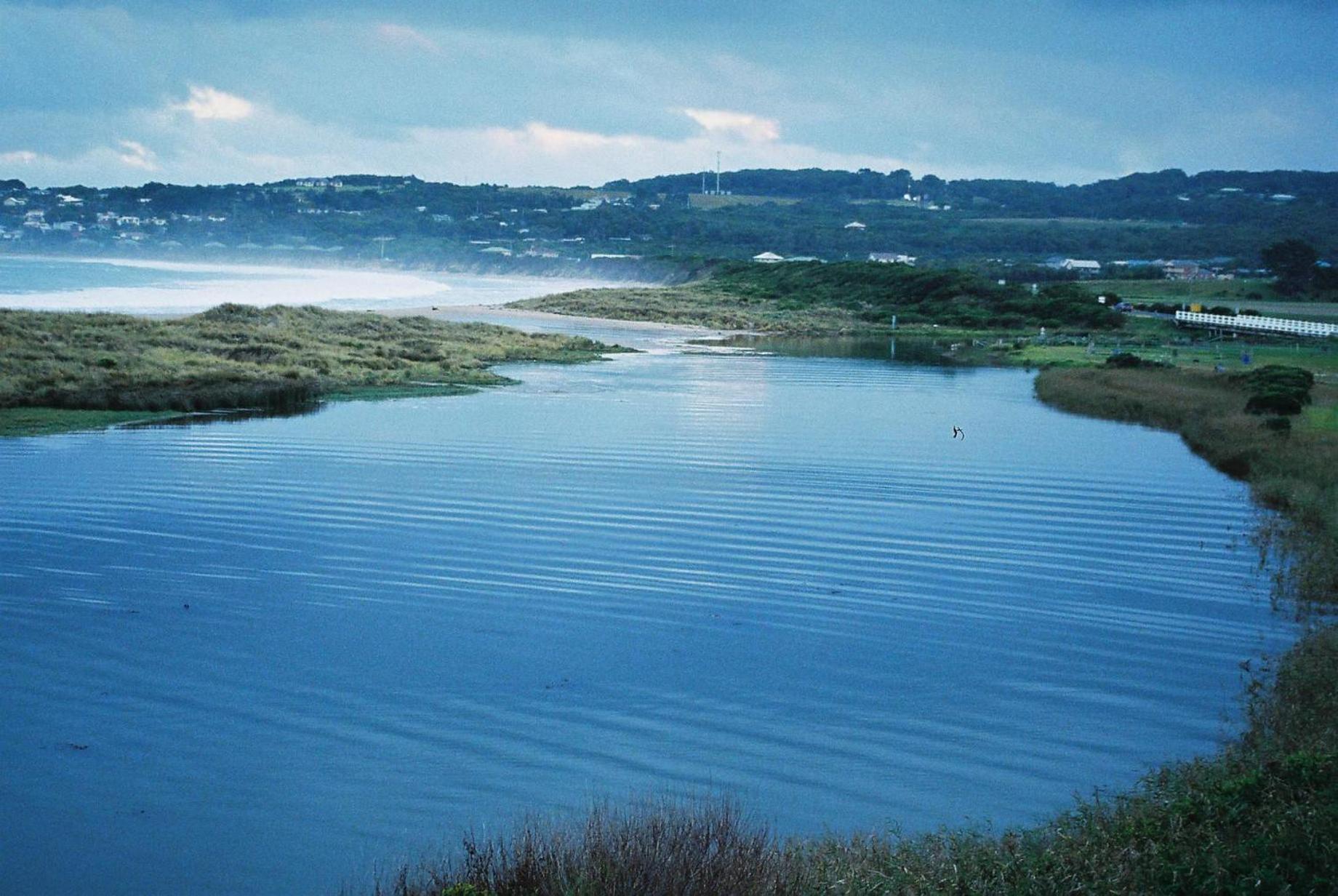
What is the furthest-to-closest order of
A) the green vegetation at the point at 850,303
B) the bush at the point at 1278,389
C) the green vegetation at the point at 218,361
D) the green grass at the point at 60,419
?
the green vegetation at the point at 850,303 → the green vegetation at the point at 218,361 → the bush at the point at 1278,389 → the green grass at the point at 60,419

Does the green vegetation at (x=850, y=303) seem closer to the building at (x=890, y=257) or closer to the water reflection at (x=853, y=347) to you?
the water reflection at (x=853, y=347)

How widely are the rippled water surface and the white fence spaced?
36050 mm

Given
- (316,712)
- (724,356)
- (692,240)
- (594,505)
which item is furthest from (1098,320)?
(692,240)

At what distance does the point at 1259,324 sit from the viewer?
223 ft

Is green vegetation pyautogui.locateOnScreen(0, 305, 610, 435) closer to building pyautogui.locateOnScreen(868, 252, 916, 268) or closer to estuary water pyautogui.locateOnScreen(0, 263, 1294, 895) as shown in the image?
estuary water pyautogui.locateOnScreen(0, 263, 1294, 895)

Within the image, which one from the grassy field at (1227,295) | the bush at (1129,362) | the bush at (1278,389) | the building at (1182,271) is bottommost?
the bush at (1129,362)

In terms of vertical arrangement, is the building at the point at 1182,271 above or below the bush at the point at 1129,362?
above

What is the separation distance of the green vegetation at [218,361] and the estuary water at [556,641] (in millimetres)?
5230

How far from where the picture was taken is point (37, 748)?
13289 mm

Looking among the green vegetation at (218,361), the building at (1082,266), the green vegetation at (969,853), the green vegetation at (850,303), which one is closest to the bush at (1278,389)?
the green vegetation at (218,361)

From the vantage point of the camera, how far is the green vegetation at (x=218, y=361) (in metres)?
38.1

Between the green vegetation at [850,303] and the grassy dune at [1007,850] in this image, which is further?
the green vegetation at [850,303]

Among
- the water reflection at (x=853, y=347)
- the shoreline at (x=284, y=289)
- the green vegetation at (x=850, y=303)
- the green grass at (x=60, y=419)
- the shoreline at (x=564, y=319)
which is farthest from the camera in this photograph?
the shoreline at (x=284, y=289)

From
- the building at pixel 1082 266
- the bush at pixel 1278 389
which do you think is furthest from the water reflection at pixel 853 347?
the building at pixel 1082 266
